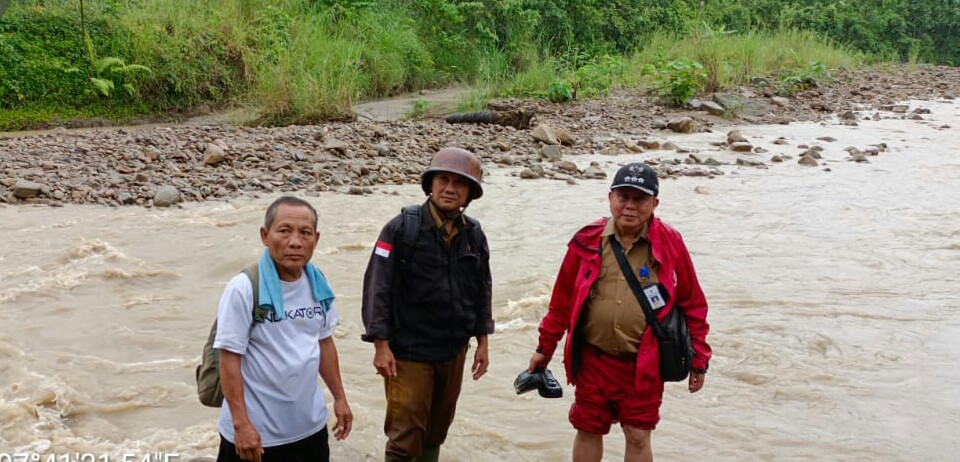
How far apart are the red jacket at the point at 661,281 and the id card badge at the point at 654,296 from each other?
1.1 inches

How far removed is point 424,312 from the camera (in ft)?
10.5

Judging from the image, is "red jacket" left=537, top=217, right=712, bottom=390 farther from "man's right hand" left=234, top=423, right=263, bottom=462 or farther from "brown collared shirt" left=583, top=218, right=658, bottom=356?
"man's right hand" left=234, top=423, right=263, bottom=462

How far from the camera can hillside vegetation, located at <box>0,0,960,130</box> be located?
48.0ft

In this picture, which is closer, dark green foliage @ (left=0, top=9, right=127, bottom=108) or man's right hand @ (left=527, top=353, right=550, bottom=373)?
man's right hand @ (left=527, top=353, right=550, bottom=373)

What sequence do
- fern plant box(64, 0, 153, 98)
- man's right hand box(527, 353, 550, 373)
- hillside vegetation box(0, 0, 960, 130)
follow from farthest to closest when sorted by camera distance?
fern plant box(64, 0, 153, 98), hillside vegetation box(0, 0, 960, 130), man's right hand box(527, 353, 550, 373)

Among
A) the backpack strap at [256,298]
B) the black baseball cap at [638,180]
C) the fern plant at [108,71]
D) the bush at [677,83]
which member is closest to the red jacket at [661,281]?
the black baseball cap at [638,180]

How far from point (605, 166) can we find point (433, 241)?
848 centimetres

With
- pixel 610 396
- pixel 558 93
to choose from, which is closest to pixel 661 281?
pixel 610 396

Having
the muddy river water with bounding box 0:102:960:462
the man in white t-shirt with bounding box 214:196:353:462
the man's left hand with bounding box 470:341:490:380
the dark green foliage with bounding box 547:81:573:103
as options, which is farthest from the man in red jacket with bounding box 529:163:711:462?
the dark green foliage with bounding box 547:81:573:103

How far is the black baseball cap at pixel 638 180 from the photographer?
3096 mm

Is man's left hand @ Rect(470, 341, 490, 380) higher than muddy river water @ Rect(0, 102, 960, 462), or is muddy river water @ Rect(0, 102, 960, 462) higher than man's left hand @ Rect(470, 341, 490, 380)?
man's left hand @ Rect(470, 341, 490, 380)

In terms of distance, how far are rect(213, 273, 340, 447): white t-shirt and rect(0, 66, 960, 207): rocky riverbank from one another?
6606 mm

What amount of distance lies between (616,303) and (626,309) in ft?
0.14

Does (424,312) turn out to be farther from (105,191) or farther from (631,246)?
(105,191)
